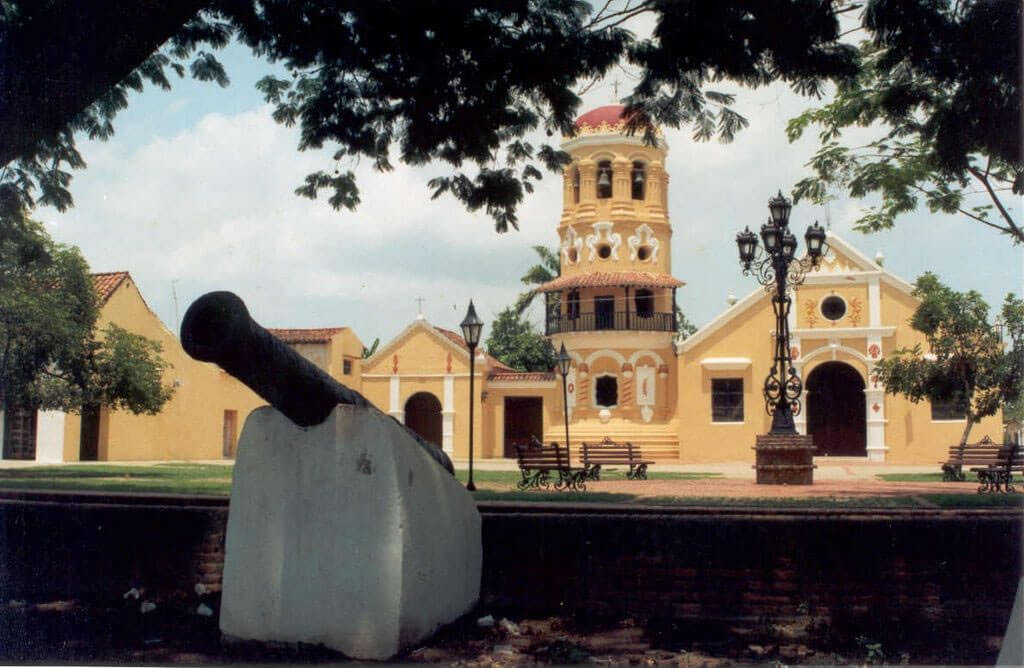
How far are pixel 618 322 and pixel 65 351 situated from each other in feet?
Answer: 58.8

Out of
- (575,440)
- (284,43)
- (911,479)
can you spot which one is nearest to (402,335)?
(575,440)

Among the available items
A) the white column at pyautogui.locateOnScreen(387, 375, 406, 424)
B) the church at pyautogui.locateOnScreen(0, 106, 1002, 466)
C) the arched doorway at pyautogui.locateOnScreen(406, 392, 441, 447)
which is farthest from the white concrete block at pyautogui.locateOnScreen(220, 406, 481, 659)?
the arched doorway at pyautogui.locateOnScreen(406, 392, 441, 447)

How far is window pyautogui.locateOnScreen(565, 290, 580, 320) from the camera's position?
33156 millimetres

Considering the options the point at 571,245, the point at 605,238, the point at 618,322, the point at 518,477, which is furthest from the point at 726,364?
the point at 518,477

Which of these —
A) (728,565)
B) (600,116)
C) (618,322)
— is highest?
(600,116)

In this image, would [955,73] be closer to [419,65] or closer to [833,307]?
[419,65]

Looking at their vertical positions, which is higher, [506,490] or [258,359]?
[258,359]

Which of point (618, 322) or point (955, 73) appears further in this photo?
point (618, 322)

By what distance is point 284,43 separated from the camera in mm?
7664

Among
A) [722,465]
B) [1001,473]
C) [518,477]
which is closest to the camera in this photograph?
[1001,473]

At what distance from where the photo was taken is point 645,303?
1287 inches

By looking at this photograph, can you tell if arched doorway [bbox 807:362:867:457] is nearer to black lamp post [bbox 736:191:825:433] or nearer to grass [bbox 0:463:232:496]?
black lamp post [bbox 736:191:825:433]

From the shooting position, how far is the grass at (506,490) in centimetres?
1124

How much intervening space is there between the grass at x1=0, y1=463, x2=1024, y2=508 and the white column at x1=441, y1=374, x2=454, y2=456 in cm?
1350
